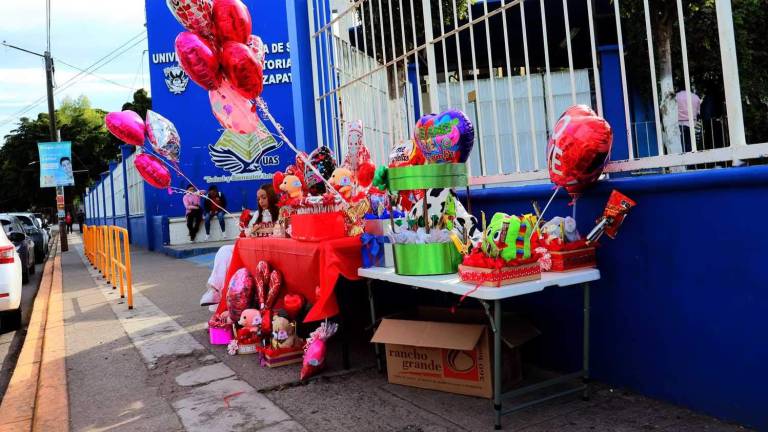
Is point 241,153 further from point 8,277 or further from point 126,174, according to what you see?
point 8,277

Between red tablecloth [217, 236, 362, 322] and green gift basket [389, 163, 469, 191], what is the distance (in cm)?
76

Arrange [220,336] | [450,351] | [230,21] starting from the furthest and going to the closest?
[220,336]
[230,21]
[450,351]

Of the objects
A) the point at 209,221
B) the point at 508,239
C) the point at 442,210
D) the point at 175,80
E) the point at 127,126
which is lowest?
the point at 508,239

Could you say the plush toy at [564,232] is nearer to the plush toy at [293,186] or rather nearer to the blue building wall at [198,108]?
the plush toy at [293,186]

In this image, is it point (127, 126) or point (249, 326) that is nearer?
point (249, 326)

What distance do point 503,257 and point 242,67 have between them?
2.70 meters

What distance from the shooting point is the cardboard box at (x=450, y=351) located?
11.4ft

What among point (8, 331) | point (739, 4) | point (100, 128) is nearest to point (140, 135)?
point (8, 331)

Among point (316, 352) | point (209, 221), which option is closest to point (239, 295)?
point (316, 352)

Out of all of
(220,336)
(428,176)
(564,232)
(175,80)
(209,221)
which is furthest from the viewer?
(175,80)

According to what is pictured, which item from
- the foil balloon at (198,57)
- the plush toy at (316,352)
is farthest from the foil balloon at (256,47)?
the plush toy at (316,352)

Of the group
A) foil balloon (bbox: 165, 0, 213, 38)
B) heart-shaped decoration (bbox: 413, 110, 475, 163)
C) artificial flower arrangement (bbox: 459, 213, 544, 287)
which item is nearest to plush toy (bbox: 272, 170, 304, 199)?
foil balloon (bbox: 165, 0, 213, 38)

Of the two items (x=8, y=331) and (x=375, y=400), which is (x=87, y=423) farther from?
(x=8, y=331)

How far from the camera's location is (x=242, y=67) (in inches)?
181
